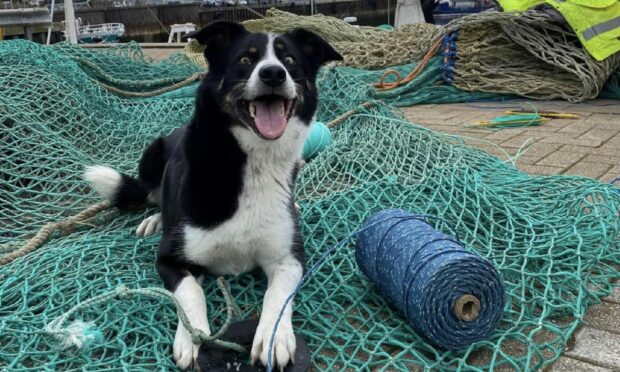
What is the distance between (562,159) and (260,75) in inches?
117

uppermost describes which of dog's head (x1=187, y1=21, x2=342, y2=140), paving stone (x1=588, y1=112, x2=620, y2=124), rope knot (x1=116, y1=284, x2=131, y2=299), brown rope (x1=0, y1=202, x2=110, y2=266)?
dog's head (x1=187, y1=21, x2=342, y2=140)

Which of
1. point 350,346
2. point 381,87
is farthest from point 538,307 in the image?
point 381,87

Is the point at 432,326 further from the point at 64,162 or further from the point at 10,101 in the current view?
the point at 10,101

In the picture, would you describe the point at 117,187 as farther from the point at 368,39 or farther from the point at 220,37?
the point at 368,39

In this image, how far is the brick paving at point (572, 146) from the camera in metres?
2.10

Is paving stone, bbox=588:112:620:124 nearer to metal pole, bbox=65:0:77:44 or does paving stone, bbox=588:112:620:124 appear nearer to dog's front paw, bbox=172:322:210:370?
dog's front paw, bbox=172:322:210:370

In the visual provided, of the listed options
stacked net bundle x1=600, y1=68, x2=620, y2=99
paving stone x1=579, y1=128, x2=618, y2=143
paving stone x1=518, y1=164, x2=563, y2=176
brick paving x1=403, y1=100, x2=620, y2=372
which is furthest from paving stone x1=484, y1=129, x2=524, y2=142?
stacked net bundle x1=600, y1=68, x2=620, y2=99

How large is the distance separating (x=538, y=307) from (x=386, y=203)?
107cm

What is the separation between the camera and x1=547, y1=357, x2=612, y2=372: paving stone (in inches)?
78.0

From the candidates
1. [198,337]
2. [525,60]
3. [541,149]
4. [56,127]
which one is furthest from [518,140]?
[198,337]

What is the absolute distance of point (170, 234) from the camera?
97.0 inches

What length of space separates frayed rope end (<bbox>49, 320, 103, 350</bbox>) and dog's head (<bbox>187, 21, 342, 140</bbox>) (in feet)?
3.09

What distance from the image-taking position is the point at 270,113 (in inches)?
94.9

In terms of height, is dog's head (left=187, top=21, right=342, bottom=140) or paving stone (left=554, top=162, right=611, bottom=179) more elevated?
dog's head (left=187, top=21, right=342, bottom=140)
